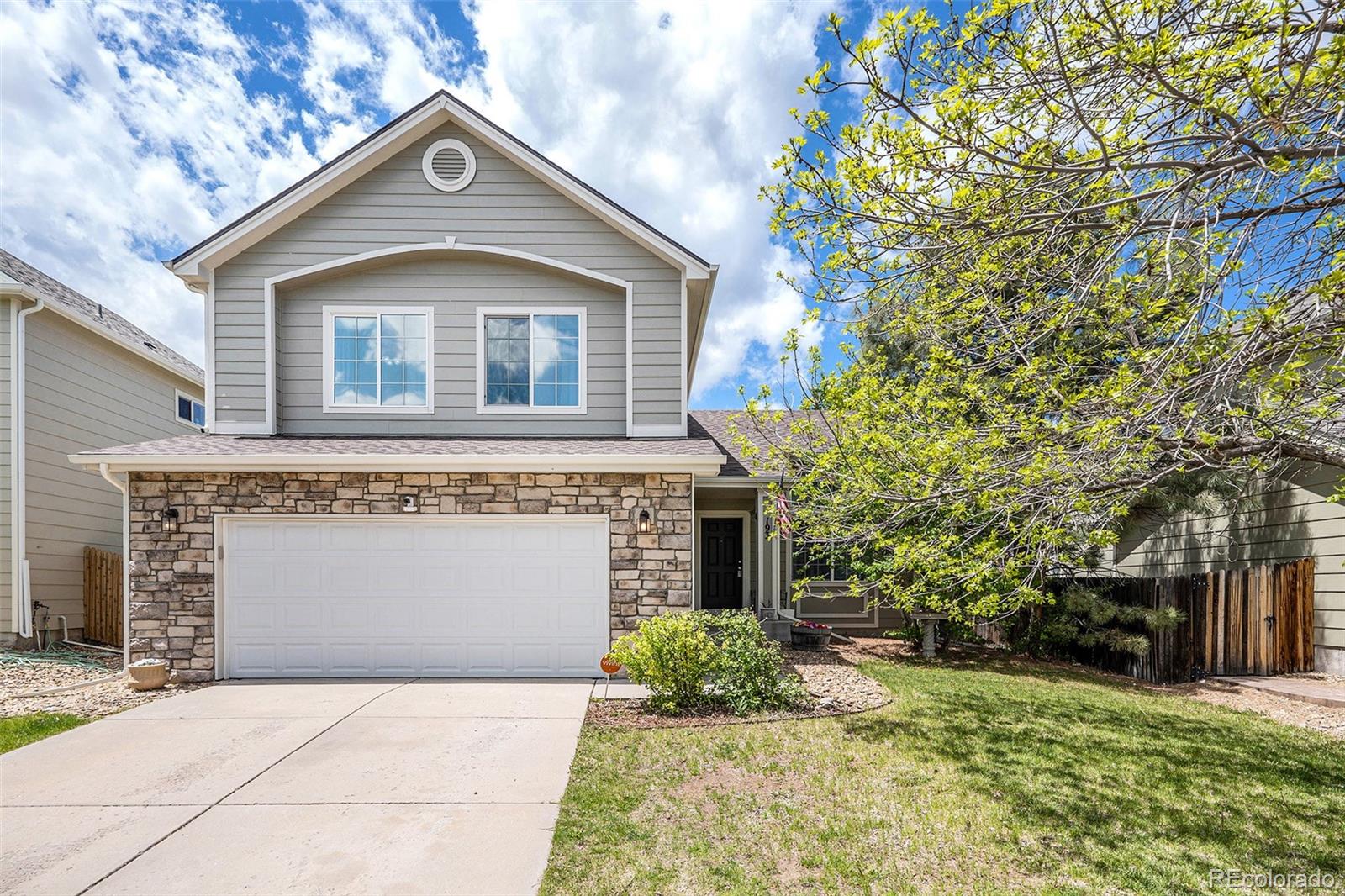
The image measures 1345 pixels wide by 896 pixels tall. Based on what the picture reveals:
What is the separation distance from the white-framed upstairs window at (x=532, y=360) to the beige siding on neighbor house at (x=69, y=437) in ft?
24.8

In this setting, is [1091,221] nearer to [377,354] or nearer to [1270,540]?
[1270,540]

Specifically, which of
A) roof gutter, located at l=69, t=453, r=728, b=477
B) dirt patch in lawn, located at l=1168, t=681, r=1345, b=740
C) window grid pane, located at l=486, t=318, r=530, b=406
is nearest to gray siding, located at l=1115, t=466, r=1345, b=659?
dirt patch in lawn, located at l=1168, t=681, r=1345, b=740

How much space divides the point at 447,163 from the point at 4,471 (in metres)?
8.32

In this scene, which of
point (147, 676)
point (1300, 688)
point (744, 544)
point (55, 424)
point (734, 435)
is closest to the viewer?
point (734, 435)

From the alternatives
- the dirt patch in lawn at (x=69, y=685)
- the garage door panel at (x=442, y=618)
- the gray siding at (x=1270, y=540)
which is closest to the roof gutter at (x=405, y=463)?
the garage door panel at (x=442, y=618)

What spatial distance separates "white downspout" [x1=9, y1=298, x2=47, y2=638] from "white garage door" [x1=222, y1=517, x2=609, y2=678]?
4.64m

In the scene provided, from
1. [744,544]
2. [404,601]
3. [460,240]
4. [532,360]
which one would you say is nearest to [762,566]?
[744,544]

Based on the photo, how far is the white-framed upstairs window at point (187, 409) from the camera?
14.4 meters

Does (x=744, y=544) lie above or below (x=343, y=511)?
below

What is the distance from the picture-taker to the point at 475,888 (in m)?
3.44

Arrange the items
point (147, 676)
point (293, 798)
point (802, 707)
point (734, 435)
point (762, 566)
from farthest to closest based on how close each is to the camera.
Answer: point (762, 566) < point (147, 676) < point (734, 435) < point (802, 707) < point (293, 798)

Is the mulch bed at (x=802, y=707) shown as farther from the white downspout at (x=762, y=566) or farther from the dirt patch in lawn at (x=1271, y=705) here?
the dirt patch in lawn at (x=1271, y=705)

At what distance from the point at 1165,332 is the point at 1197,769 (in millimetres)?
3460

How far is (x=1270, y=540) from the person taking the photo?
9766 mm
